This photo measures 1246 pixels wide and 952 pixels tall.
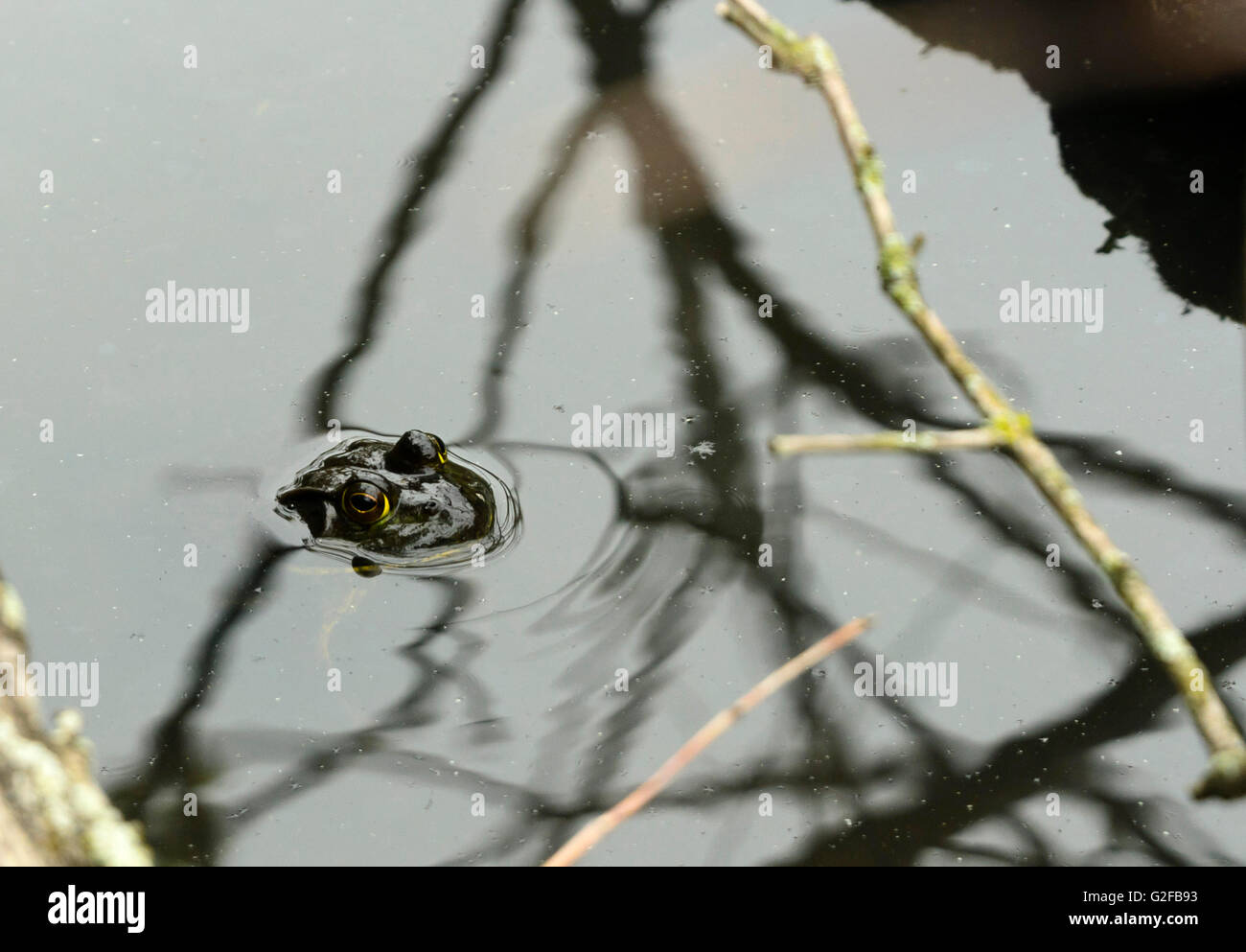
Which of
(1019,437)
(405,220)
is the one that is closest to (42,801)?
(1019,437)

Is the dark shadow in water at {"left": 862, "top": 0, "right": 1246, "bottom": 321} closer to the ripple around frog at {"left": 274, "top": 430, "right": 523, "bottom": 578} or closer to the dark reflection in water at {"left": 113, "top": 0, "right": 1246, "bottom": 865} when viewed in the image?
the dark reflection in water at {"left": 113, "top": 0, "right": 1246, "bottom": 865}

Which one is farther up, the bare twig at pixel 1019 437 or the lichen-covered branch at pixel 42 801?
the bare twig at pixel 1019 437

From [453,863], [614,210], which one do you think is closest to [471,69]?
[614,210]

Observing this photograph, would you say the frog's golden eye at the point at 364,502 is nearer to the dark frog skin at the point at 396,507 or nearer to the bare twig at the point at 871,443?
the dark frog skin at the point at 396,507

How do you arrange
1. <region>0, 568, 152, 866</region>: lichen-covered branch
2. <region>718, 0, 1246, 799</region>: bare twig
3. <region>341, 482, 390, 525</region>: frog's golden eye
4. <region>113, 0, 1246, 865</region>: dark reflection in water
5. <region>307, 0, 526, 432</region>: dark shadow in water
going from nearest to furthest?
1. <region>718, 0, 1246, 799</region>: bare twig
2. <region>0, 568, 152, 866</region>: lichen-covered branch
3. <region>113, 0, 1246, 865</region>: dark reflection in water
4. <region>341, 482, 390, 525</region>: frog's golden eye
5. <region>307, 0, 526, 432</region>: dark shadow in water

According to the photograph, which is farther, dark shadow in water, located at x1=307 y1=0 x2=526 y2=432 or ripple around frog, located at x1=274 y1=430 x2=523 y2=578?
dark shadow in water, located at x1=307 y1=0 x2=526 y2=432

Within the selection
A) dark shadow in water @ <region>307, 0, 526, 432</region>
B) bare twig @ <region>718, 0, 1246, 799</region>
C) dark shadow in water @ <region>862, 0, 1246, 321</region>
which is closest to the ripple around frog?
dark shadow in water @ <region>307, 0, 526, 432</region>

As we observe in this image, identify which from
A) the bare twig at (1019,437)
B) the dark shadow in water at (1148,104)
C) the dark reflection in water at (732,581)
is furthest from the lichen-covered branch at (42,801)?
the dark shadow in water at (1148,104)
